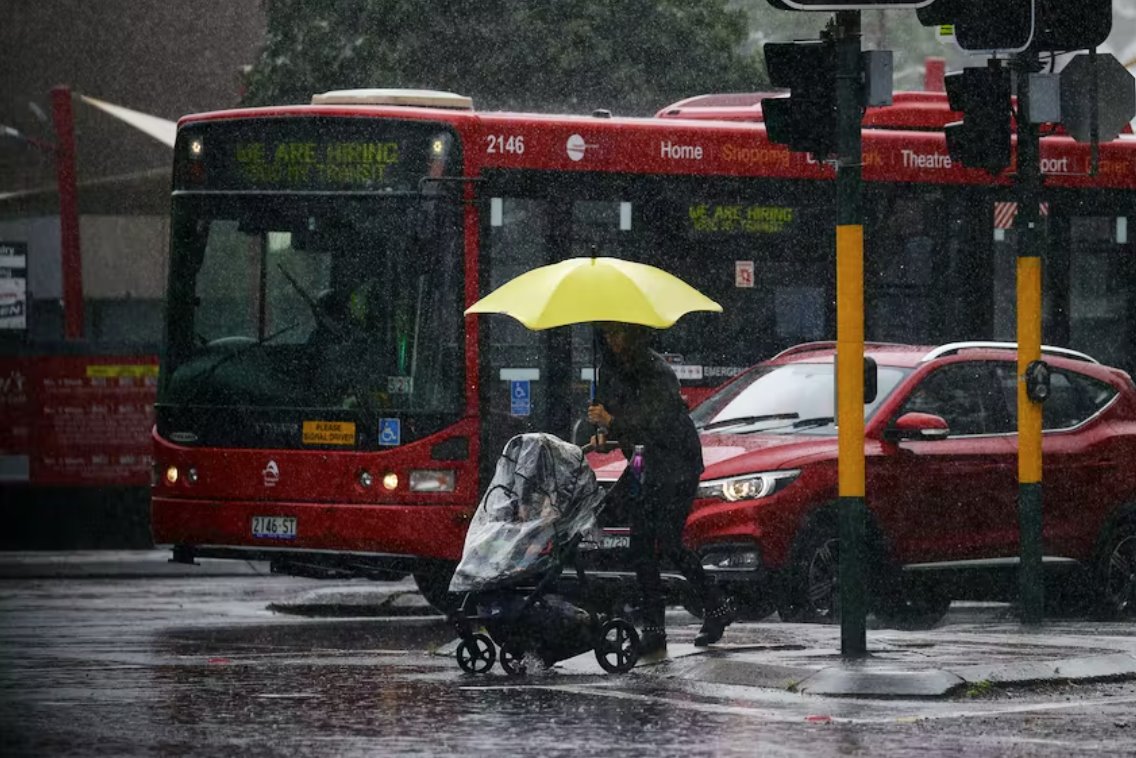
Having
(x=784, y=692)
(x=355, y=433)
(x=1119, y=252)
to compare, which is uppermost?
(x=1119, y=252)

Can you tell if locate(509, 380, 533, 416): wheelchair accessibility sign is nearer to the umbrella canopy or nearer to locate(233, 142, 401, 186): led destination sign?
locate(233, 142, 401, 186): led destination sign

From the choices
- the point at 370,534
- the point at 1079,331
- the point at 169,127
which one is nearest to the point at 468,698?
the point at 370,534

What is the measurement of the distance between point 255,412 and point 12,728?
21.5ft

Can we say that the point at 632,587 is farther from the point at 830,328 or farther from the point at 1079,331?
the point at 1079,331

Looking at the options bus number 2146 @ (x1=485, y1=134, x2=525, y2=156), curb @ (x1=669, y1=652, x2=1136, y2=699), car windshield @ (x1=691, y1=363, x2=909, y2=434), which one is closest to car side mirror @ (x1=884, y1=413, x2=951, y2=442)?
car windshield @ (x1=691, y1=363, x2=909, y2=434)

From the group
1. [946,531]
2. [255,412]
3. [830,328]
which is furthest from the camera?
[830,328]

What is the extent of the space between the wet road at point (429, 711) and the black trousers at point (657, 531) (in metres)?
0.52

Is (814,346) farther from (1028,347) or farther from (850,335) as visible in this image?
(850,335)

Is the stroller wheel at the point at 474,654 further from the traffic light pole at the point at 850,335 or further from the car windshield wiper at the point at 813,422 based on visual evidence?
the car windshield wiper at the point at 813,422

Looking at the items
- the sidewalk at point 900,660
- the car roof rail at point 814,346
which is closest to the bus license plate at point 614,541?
the sidewalk at point 900,660

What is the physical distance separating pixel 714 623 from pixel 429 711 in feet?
9.05

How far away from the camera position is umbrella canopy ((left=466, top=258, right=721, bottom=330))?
13.0 m

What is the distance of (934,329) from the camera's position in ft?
60.4

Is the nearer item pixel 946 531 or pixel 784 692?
pixel 784 692
